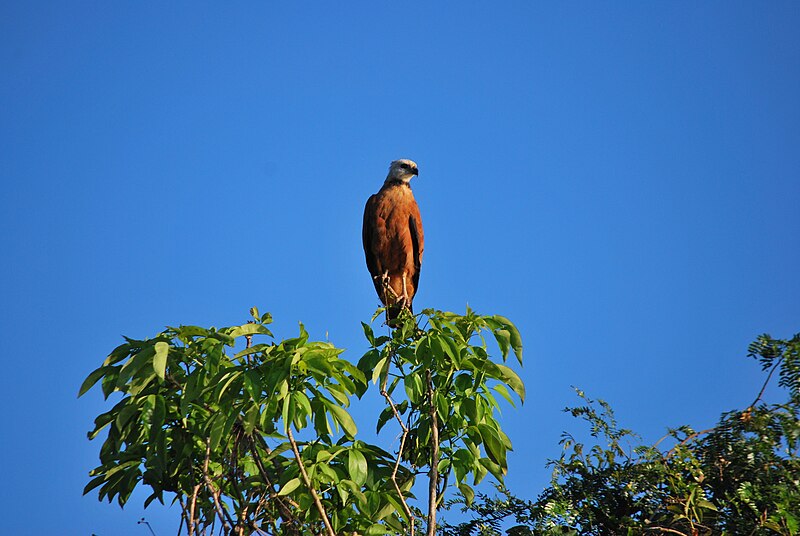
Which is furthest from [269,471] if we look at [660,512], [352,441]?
[660,512]

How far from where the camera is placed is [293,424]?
2951mm

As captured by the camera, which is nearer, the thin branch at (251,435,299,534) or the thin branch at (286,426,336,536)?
the thin branch at (286,426,336,536)

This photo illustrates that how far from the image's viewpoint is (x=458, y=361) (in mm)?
3146

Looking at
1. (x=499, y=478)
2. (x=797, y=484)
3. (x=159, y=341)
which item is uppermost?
(x=159, y=341)

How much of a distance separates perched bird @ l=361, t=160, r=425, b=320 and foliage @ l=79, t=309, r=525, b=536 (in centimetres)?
350

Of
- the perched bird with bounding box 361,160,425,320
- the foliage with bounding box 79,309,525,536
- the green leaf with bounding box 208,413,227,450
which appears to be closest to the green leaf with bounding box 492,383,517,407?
the foliage with bounding box 79,309,525,536

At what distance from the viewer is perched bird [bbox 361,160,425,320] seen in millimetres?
6891

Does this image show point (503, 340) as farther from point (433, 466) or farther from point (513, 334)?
point (433, 466)

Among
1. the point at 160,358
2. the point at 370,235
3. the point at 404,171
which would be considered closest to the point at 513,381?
the point at 160,358

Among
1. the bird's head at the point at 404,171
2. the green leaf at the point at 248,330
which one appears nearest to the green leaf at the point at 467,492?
the green leaf at the point at 248,330

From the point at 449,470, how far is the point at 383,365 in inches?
18.8

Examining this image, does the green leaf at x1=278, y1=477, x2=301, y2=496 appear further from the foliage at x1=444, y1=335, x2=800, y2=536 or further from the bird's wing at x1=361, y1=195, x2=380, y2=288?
the bird's wing at x1=361, y1=195, x2=380, y2=288

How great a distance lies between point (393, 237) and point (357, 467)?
408 centimetres

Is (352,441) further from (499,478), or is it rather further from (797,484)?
(797,484)
